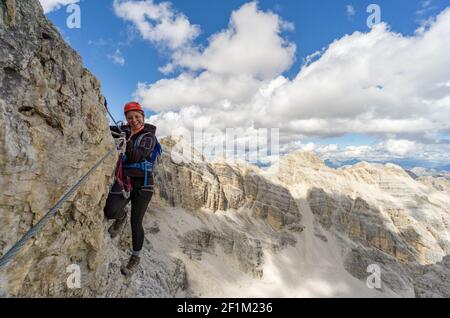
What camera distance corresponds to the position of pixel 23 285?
7207 millimetres

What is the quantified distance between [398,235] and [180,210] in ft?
183

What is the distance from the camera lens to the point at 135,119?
8789 mm

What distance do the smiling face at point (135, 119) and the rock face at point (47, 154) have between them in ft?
5.71
